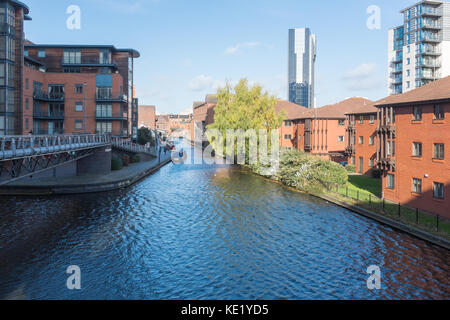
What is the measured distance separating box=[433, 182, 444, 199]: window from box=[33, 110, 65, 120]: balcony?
53532 mm

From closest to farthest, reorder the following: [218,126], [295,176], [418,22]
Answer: [295,176] < [218,126] < [418,22]

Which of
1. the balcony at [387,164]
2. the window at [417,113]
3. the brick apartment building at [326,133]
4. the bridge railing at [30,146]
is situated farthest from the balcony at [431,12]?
the bridge railing at [30,146]

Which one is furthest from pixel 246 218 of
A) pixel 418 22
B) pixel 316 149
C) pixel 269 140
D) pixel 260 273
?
pixel 418 22

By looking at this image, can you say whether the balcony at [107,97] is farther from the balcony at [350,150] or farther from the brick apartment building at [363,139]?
the balcony at [350,150]

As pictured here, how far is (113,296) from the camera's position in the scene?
15.2 meters

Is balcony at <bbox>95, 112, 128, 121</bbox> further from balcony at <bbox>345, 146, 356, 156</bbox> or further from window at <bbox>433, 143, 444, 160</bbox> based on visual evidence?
Answer: window at <bbox>433, 143, 444, 160</bbox>

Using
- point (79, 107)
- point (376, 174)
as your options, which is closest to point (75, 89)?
point (79, 107)

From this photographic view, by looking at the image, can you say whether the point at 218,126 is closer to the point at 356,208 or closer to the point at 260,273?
the point at 356,208

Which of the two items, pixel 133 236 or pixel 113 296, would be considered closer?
pixel 113 296

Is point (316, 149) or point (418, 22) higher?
point (418, 22)

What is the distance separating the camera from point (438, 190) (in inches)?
1035

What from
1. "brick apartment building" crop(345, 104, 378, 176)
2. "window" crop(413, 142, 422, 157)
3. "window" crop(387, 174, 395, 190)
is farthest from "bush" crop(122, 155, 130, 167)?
"window" crop(413, 142, 422, 157)

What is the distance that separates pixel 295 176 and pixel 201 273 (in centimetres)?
2508
